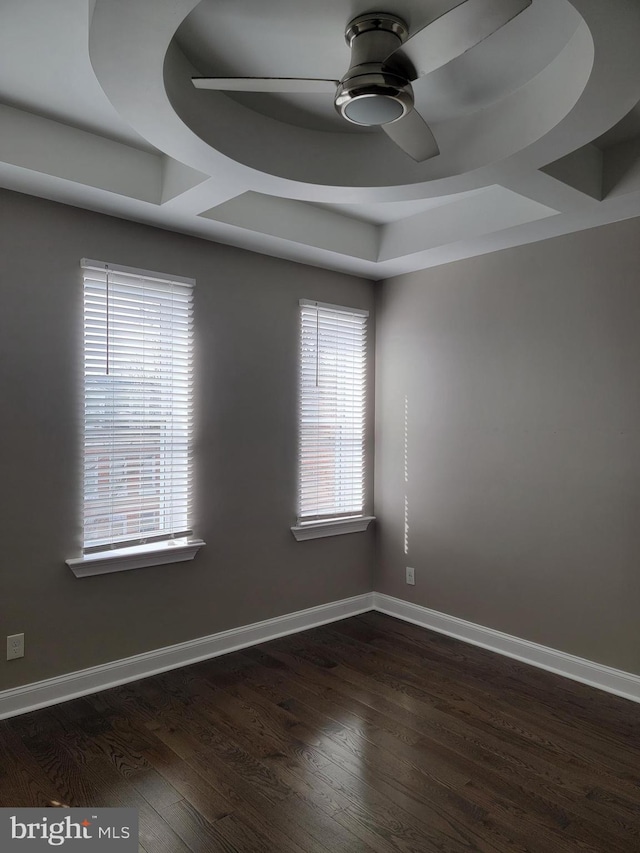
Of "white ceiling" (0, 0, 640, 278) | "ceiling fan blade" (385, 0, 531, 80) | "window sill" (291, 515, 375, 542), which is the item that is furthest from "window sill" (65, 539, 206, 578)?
"ceiling fan blade" (385, 0, 531, 80)

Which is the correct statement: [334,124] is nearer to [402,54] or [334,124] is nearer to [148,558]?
[402,54]

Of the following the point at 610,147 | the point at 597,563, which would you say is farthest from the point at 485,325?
the point at 597,563

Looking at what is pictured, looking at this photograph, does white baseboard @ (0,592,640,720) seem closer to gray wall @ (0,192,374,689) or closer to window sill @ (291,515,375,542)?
gray wall @ (0,192,374,689)

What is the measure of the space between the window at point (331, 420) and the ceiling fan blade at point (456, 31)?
7.70 feet

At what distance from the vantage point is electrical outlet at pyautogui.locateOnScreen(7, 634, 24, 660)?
114 inches

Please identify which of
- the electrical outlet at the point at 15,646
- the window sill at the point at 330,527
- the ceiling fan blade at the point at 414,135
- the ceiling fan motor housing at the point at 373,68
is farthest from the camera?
the window sill at the point at 330,527

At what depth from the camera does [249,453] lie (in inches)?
150

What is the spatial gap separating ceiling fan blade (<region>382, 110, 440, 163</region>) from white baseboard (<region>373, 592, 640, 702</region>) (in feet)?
9.07

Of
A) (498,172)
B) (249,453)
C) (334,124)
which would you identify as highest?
(334,124)

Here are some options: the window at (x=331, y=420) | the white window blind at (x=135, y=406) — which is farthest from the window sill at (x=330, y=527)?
the white window blind at (x=135, y=406)

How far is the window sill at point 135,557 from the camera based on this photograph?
10.1ft

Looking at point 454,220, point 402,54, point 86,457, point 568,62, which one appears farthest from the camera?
point 454,220

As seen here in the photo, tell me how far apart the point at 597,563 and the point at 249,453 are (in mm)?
2099

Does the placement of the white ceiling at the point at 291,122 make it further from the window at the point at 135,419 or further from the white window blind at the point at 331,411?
the white window blind at the point at 331,411
